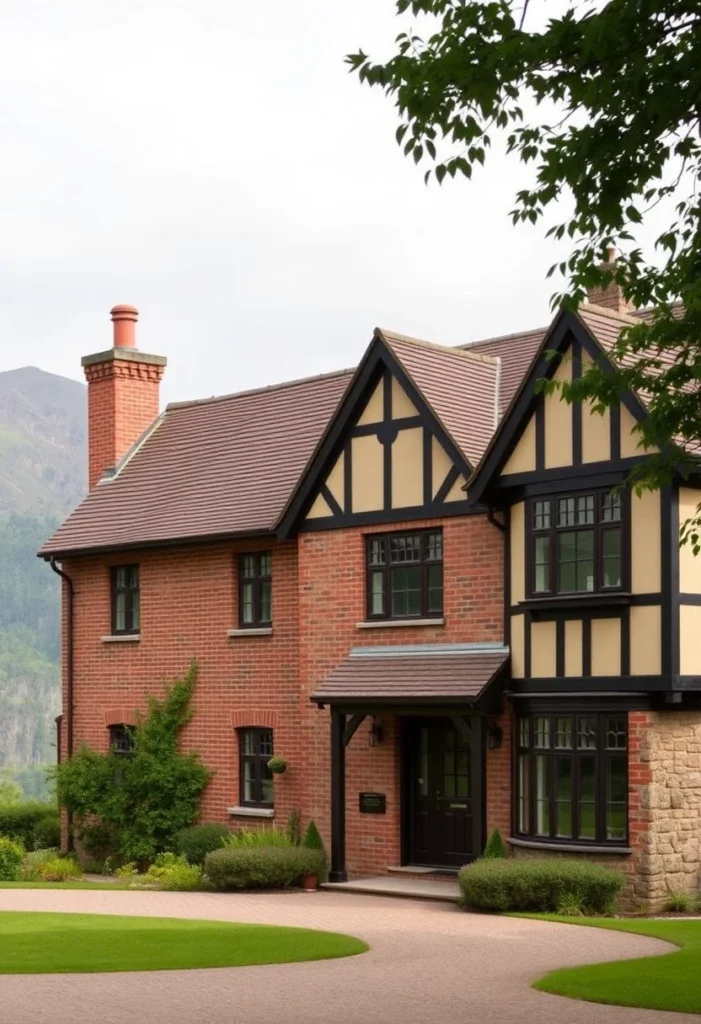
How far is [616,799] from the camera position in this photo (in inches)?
854

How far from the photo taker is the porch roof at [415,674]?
2309cm

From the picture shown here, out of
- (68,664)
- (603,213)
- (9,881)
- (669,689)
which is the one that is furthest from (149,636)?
(603,213)

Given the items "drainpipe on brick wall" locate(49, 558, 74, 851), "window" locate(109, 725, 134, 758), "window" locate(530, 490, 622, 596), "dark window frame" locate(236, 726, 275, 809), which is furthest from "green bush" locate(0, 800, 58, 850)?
"window" locate(530, 490, 622, 596)

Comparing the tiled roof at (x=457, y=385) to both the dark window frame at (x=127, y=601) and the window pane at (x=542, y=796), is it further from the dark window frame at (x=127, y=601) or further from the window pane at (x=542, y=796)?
the dark window frame at (x=127, y=601)

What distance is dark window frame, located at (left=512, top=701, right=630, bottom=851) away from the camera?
21.8m

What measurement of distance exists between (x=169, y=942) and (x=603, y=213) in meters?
9.77

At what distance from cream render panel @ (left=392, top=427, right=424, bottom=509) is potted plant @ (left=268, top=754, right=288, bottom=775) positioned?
4.96m

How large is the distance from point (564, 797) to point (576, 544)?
355 centimetres

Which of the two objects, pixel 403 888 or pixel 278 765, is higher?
pixel 278 765

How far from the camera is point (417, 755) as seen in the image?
25172 mm

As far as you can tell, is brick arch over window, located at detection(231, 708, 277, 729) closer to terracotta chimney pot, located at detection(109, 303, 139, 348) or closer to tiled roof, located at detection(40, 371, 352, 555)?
tiled roof, located at detection(40, 371, 352, 555)

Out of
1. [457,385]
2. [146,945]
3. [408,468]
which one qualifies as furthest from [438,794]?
[146,945]

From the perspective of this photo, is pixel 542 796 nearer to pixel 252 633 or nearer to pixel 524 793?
pixel 524 793

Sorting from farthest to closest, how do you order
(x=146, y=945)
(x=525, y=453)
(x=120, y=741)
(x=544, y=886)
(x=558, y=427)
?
(x=120, y=741)
(x=525, y=453)
(x=558, y=427)
(x=544, y=886)
(x=146, y=945)
